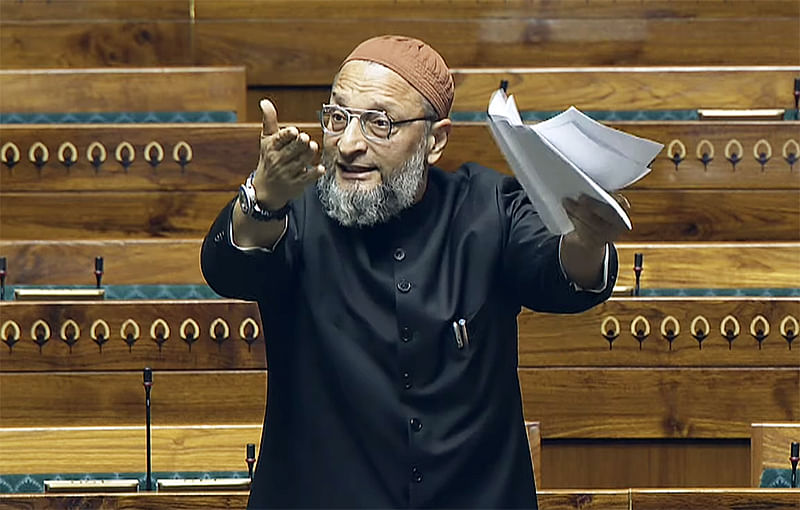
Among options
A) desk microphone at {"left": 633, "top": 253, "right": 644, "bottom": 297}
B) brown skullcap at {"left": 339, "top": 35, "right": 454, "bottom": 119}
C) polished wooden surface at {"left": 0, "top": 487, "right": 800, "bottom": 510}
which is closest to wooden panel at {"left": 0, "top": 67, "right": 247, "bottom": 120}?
desk microphone at {"left": 633, "top": 253, "right": 644, "bottom": 297}

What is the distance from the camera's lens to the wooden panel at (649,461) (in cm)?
106

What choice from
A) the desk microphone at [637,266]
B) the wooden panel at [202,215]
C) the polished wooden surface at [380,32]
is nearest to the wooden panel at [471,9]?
the polished wooden surface at [380,32]

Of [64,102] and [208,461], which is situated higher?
[64,102]

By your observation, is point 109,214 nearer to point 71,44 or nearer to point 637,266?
point 71,44

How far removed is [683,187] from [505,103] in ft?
2.36

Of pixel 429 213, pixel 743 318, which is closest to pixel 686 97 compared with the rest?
pixel 743 318

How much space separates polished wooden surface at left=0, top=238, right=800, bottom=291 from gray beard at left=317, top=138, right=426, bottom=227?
0.56 meters

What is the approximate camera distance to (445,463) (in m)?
0.55

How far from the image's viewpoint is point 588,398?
41.9 inches

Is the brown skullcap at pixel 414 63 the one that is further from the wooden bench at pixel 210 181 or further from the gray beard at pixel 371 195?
the wooden bench at pixel 210 181

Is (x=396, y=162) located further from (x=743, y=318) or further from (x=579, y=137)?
(x=743, y=318)

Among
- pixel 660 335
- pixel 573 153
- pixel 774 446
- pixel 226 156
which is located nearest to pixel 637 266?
pixel 660 335

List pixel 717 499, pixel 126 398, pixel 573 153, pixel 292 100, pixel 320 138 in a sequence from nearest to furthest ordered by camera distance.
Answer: pixel 573 153 < pixel 717 499 < pixel 126 398 < pixel 320 138 < pixel 292 100

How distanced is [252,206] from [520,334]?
1.83ft
